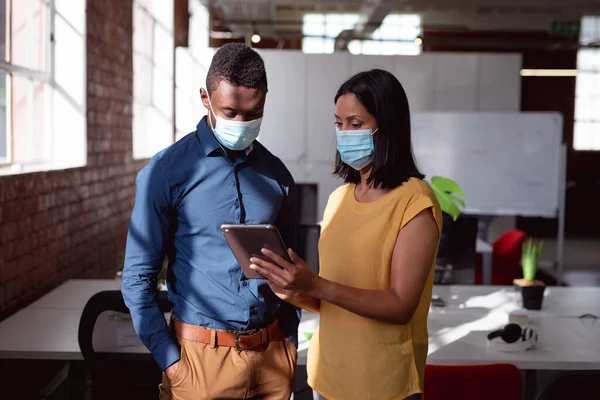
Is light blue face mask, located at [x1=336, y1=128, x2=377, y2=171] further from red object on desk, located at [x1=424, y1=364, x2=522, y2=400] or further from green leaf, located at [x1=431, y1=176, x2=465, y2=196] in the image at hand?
green leaf, located at [x1=431, y1=176, x2=465, y2=196]

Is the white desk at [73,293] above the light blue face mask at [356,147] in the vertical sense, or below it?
below

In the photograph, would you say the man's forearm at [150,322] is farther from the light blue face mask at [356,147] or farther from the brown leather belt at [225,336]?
the light blue face mask at [356,147]

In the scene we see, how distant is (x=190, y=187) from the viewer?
5.65ft

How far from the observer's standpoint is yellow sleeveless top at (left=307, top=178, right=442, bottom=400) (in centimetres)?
158

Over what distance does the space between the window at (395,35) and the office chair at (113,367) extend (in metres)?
10.8

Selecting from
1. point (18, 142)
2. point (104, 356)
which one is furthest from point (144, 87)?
point (104, 356)

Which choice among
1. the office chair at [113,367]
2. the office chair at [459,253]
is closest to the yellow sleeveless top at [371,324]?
the office chair at [113,367]

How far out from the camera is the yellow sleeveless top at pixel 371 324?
62.1 inches

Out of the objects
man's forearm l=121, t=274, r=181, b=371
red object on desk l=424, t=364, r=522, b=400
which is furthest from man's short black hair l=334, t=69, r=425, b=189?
red object on desk l=424, t=364, r=522, b=400

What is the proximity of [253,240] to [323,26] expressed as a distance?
1234cm

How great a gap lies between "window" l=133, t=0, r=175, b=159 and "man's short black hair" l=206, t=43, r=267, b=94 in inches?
193

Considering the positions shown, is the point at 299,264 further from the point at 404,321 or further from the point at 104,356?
the point at 104,356

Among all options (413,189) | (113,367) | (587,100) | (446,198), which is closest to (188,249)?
(413,189)

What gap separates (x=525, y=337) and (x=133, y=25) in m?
4.54
